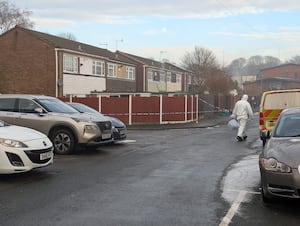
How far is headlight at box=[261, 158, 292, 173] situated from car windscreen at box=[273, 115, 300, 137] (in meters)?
1.35

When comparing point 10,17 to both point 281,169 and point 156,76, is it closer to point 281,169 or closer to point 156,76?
point 156,76

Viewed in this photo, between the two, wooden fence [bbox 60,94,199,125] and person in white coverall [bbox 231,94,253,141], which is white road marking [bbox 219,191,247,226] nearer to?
person in white coverall [bbox 231,94,253,141]

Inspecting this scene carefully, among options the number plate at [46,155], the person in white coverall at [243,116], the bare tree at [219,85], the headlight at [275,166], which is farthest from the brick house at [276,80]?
the headlight at [275,166]

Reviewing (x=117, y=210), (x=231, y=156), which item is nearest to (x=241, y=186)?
(x=117, y=210)

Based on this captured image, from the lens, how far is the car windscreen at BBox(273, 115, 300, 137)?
744cm

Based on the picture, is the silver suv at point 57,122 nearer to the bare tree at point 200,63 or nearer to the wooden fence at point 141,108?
the wooden fence at point 141,108

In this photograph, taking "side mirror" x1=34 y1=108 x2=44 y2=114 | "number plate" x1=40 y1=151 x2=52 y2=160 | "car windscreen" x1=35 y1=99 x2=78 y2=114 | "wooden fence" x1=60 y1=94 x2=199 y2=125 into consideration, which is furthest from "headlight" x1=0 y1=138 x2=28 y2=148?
"wooden fence" x1=60 y1=94 x2=199 y2=125

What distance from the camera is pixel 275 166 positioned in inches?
238

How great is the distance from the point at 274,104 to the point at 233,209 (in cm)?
857

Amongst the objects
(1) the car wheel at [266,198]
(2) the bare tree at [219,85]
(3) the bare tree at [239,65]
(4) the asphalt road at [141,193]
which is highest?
(3) the bare tree at [239,65]

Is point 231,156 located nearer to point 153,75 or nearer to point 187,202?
point 187,202

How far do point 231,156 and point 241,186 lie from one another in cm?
424

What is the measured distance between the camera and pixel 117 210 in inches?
240

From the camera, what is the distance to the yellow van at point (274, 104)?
45.7 ft
